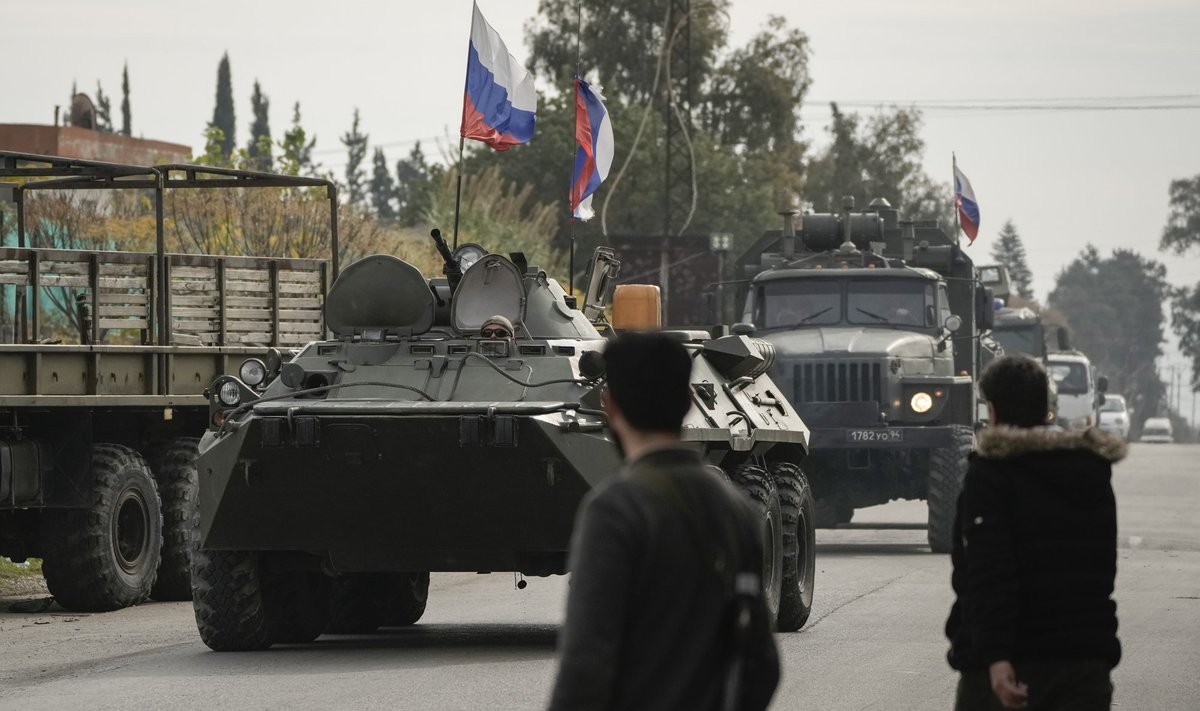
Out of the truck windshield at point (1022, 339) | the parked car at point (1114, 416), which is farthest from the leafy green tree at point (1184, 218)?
the truck windshield at point (1022, 339)

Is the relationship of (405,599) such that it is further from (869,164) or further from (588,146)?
(869,164)

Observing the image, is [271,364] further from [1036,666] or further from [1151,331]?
[1151,331]

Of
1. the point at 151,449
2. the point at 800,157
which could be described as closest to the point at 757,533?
the point at 151,449

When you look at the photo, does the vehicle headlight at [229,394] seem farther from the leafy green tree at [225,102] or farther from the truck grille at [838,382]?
the leafy green tree at [225,102]

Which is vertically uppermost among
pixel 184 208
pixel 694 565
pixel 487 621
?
pixel 184 208

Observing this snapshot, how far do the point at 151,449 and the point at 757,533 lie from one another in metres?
12.4

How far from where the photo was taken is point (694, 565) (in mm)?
4465

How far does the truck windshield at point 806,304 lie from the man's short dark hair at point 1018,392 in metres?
15.6

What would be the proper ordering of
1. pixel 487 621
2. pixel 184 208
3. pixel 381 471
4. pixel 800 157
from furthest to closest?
pixel 800 157 → pixel 184 208 → pixel 487 621 → pixel 381 471

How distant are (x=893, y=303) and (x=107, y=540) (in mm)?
8684

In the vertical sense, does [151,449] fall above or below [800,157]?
below

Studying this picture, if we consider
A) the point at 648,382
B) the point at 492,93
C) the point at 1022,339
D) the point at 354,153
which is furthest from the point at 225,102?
the point at 648,382

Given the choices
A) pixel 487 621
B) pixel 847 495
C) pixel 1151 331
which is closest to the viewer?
pixel 487 621

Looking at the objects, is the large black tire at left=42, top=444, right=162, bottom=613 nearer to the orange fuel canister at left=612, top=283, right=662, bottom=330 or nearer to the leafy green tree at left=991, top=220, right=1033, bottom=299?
the orange fuel canister at left=612, top=283, right=662, bottom=330
